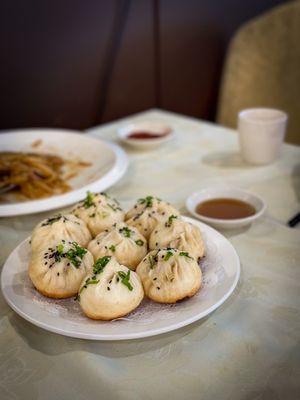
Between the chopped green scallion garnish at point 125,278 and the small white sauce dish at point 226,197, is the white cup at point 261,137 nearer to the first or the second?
the small white sauce dish at point 226,197

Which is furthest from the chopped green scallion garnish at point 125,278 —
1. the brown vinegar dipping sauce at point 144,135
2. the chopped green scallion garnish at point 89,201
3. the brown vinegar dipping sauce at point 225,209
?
the brown vinegar dipping sauce at point 144,135

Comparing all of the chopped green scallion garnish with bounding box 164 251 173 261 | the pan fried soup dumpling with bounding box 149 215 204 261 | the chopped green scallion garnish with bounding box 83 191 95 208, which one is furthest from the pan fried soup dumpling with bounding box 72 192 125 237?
Answer: the chopped green scallion garnish with bounding box 164 251 173 261

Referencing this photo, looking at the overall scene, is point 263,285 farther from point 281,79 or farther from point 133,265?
point 281,79

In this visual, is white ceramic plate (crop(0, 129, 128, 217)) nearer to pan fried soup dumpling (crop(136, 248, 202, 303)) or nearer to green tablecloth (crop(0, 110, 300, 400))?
green tablecloth (crop(0, 110, 300, 400))

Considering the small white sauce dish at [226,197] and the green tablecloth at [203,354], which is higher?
the small white sauce dish at [226,197]

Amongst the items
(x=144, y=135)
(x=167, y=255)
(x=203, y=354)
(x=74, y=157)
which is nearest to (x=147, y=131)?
(x=144, y=135)

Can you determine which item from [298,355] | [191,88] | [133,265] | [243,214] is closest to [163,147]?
[243,214]
